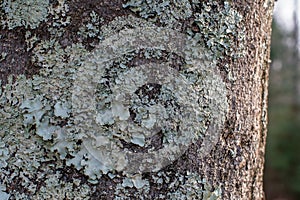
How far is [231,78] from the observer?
561 millimetres

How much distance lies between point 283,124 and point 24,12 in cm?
543

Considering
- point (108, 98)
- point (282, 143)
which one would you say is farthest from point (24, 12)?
point (282, 143)

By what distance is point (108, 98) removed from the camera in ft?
1.69

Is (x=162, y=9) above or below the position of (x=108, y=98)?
above

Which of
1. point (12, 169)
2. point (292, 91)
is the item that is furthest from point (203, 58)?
point (292, 91)

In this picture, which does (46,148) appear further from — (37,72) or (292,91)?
(292,91)

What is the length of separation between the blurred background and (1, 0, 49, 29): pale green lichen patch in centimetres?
499

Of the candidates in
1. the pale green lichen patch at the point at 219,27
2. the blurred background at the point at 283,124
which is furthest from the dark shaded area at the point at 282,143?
the pale green lichen patch at the point at 219,27

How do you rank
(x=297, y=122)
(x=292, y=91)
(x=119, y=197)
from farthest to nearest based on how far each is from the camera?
(x=292, y=91), (x=297, y=122), (x=119, y=197)

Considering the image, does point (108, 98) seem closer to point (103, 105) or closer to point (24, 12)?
point (103, 105)

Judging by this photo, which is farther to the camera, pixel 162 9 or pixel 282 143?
pixel 282 143

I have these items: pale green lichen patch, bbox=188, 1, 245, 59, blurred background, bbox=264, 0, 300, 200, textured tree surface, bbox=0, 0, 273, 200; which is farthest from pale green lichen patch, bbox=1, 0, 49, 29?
blurred background, bbox=264, 0, 300, 200

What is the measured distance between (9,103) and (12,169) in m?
0.08

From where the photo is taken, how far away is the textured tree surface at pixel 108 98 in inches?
20.2
